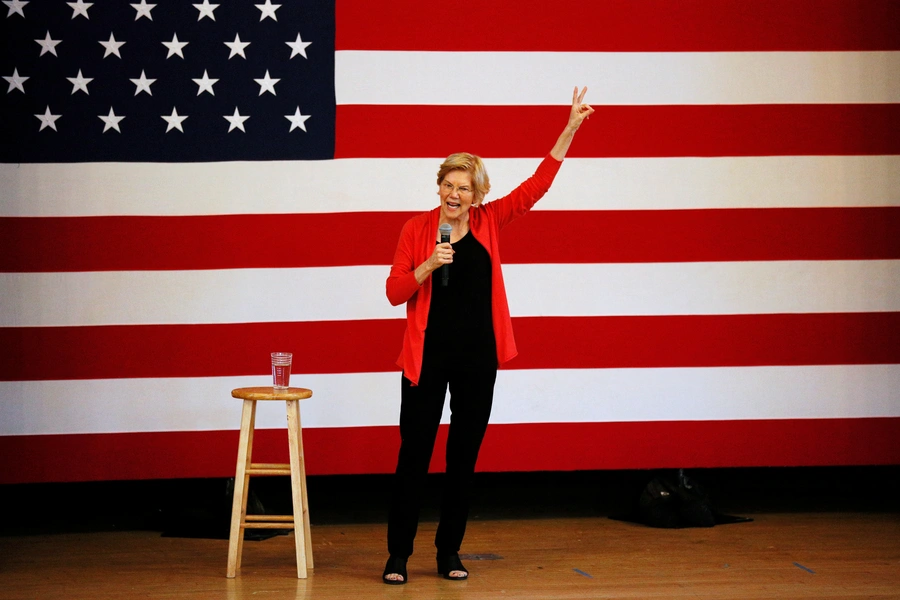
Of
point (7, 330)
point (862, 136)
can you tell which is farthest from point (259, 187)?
point (862, 136)

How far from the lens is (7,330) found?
3.63m

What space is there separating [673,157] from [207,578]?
7.91ft

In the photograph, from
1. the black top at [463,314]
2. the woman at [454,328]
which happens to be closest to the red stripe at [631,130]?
the woman at [454,328]

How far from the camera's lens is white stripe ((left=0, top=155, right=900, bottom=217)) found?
3.67m

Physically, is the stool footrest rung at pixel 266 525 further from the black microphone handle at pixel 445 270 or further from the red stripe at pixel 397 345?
the black microphone handle at pixel 445 270

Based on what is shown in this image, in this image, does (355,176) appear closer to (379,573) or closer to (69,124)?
(69,124)

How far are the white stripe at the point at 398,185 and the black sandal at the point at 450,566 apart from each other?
1.42 meters

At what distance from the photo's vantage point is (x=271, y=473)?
316 centimetres

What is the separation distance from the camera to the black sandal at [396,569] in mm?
2975

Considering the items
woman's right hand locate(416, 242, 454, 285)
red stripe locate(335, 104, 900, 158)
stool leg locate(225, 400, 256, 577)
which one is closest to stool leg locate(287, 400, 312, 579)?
stool leg locate(225, 400, 256, 577)

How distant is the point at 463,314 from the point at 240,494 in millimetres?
974

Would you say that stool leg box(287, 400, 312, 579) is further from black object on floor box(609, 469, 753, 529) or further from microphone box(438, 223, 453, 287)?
black object on floor box(609, 469, 753, 529)

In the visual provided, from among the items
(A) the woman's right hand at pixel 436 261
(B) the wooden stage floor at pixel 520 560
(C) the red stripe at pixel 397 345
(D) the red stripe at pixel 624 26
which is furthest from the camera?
(D) the red stripe at pixel 624 26

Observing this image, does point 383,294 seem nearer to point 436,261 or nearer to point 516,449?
point 516,449
